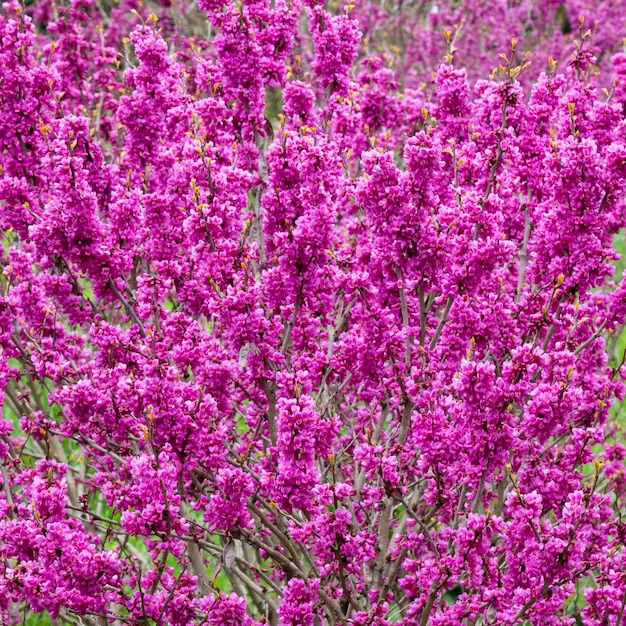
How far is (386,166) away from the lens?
376cm

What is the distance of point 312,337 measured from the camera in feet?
14.0

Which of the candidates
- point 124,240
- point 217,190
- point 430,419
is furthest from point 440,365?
point 124,240

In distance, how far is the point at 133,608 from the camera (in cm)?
409

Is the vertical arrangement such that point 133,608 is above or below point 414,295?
below

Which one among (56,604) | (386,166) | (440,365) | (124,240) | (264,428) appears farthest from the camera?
(264,428)

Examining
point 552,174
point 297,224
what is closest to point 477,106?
point 552,174

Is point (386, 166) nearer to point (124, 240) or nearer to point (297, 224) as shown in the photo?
point (297, 224)

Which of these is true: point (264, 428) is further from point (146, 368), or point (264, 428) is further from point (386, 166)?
point (386, 166)

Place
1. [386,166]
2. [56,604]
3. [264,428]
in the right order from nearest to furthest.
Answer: [56,604]
[386,166]
[264,428]

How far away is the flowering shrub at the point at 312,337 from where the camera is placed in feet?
11.8

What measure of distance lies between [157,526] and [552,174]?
8.08 ft

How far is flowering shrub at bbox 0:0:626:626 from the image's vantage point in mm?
3602

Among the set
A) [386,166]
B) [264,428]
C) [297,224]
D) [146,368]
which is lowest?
[264,428]

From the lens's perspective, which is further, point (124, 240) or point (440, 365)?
point (124, 240)
